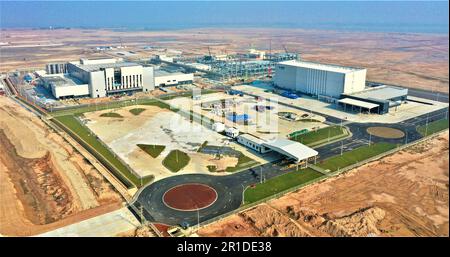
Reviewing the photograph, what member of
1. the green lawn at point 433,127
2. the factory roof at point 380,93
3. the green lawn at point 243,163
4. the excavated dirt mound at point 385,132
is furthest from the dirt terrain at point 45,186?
the factory roof at point 380,93

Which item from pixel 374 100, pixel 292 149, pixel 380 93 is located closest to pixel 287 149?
pixel 292 149

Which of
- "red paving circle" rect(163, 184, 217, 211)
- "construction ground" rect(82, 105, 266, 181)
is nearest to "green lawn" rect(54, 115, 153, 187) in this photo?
"construction ground" rect(82, 105, 266, 181)

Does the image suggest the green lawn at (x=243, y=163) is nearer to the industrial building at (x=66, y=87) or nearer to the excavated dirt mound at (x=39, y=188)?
the excavated dirt mound at (x=39, y=188)

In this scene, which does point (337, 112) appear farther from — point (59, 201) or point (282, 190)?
point (59, 201)

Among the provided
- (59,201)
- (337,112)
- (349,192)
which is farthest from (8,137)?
(337,112)

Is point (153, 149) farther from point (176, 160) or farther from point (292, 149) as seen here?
point (292, 149)
